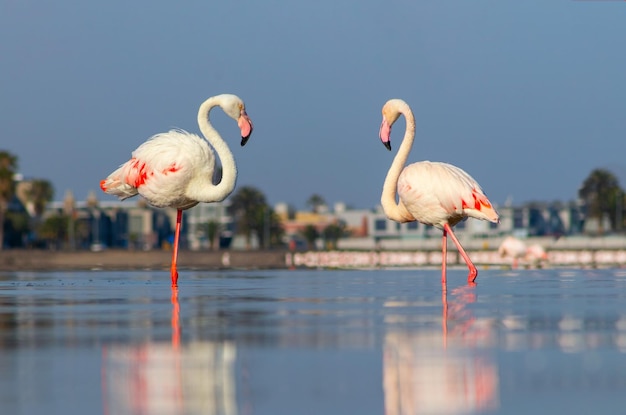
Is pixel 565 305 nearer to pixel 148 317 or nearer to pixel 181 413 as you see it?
pixel 148 317

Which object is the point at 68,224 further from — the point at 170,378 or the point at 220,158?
the point at 170,378

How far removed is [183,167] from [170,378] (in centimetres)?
1096

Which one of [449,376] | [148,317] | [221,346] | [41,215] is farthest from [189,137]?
[41,215]

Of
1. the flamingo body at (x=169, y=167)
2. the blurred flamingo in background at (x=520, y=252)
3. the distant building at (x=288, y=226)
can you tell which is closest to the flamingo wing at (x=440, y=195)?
the flamingo body at (x=169, y=167)

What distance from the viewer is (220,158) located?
59.5ft

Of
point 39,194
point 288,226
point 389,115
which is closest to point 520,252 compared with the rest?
point 389,115

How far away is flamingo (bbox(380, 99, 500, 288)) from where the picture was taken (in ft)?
57.7

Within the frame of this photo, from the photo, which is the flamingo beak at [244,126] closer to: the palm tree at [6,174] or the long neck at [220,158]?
the long neck at [220,158]

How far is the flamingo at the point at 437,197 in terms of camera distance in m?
17.6

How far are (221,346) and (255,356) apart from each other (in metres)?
0.58

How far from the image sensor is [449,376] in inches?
258

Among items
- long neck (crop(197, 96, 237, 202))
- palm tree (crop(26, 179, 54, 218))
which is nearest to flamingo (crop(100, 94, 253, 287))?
long neck (crop(197, 96, 237, 202))

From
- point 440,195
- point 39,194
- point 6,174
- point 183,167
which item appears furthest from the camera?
point 39,194

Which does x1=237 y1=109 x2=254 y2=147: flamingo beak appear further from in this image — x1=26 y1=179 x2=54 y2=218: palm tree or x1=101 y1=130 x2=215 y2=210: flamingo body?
x1=26 y1=179 x2=54 y2=218: palm tree
